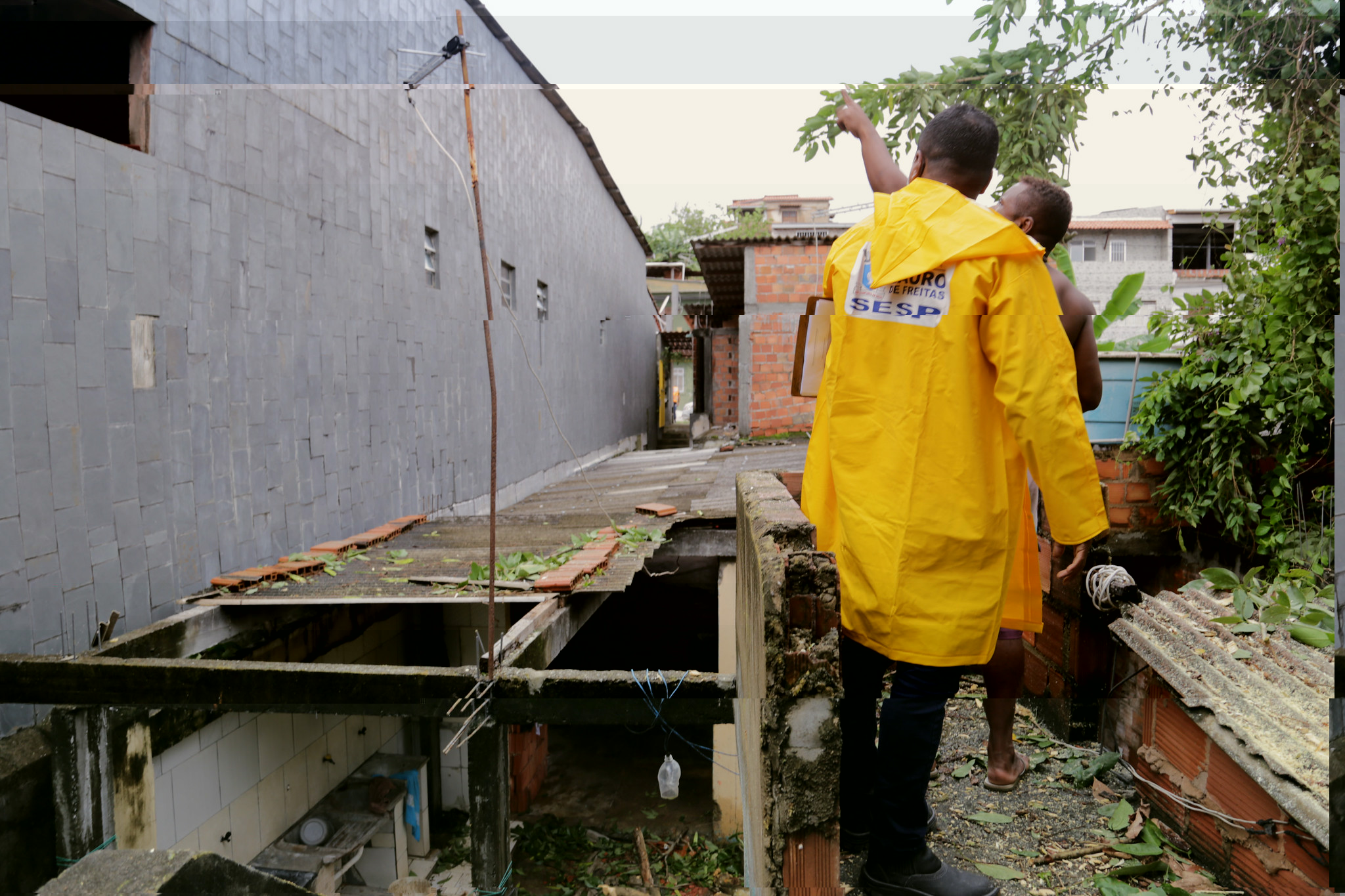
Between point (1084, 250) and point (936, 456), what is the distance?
53.7 ft

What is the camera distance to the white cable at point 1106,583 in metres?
2.96

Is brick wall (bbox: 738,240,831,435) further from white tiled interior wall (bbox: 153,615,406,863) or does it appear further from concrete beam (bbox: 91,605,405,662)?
concrete beam (bbox: 91,605,405,662)

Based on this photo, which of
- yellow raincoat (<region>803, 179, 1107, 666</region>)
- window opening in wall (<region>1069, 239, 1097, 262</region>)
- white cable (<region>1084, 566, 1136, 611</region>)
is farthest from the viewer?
window opening in wall (<region>1069, 239, 1097, 262</region>)

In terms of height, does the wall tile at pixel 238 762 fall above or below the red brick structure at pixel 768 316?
below

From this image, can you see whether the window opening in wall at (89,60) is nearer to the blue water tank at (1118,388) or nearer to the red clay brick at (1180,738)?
the blue water tank at (1118,388)

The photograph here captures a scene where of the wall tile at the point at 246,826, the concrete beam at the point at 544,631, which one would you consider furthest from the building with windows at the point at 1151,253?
the wall tile at the point at 246,826

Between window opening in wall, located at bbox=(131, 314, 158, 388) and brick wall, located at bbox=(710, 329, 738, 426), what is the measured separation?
1028 cm

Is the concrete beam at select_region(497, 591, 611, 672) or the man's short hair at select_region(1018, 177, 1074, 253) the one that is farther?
the concrete beam at select_region(497, 591, 611, 672)

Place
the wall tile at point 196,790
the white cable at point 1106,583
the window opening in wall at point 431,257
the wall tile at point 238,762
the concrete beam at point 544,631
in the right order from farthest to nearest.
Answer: the window opening in wall at point 431,257 → the wall tile at point 238,762 → the wall tile at point 196,790 → the concrete beam at point 544,631 → the white cable at point 1106,583

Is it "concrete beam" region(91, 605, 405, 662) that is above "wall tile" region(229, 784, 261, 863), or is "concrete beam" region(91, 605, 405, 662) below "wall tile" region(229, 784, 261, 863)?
above

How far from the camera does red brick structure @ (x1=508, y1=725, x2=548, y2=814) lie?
743 centimetres

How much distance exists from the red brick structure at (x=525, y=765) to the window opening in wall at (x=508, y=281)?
192 inches

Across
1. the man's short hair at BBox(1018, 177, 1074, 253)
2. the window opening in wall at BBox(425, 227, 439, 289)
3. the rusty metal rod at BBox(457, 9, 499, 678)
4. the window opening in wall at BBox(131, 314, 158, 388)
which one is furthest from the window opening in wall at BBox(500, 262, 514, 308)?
the man's short hair at BBox(1018, 177, 1074, 253)

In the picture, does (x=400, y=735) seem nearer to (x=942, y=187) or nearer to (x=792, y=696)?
(x=792, y=696)
